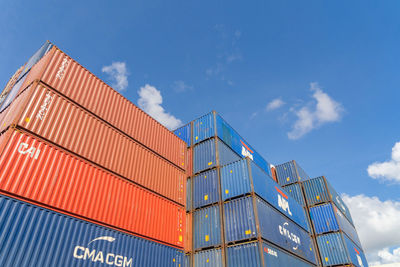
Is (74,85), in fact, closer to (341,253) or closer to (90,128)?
(90,128)

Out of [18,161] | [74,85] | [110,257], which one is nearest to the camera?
[18,161]

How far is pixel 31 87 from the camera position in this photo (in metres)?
11.4

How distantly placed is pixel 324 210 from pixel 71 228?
2380 cm

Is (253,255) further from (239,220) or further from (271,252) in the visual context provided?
(239,220)

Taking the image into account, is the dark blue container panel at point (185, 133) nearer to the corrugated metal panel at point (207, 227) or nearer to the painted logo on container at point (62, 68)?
the corrugated metal panel at point (207, 227)

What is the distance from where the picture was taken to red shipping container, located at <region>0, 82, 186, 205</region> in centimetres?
1105

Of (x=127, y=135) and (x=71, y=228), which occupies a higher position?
(x=127, y=135)

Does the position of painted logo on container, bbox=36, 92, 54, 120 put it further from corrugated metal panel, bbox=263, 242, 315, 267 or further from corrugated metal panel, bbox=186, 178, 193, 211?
corrugated metal panel, bbox=263, 242, 315, 267

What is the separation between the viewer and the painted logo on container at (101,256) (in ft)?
33.0

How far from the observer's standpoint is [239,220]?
15.1 m

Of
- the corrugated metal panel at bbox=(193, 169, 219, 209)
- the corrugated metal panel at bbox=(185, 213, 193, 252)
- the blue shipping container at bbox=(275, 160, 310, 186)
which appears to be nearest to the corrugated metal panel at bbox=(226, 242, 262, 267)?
the corrugated metal panel at bbox=(185, 213, 193, 252)

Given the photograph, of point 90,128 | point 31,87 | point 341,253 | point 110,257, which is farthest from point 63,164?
point 341,253

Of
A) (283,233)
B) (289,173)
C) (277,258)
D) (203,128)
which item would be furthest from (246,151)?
(277,258)

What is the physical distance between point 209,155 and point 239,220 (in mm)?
5700
